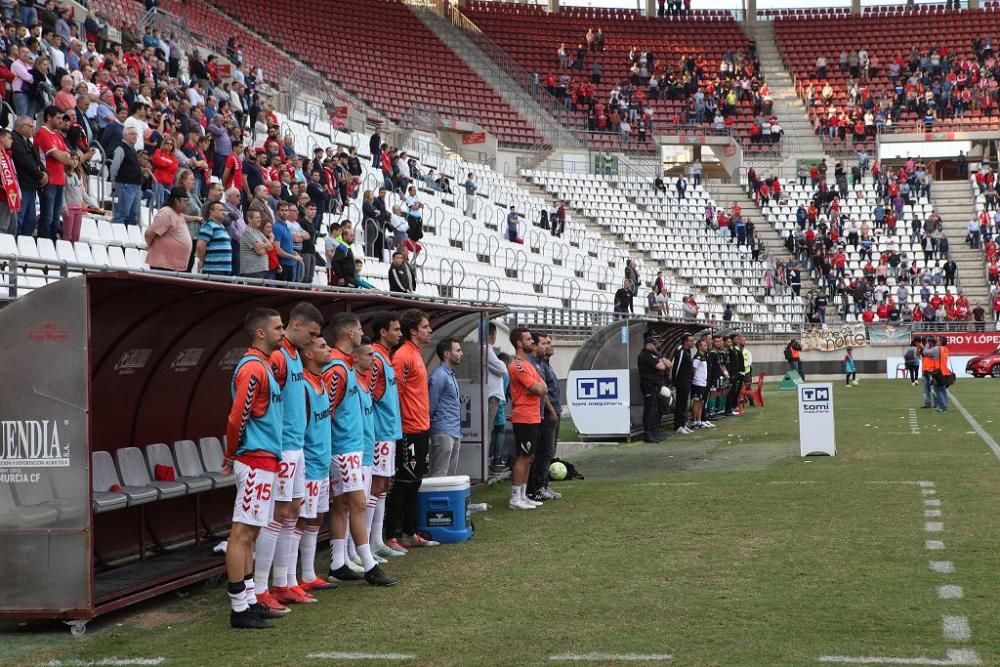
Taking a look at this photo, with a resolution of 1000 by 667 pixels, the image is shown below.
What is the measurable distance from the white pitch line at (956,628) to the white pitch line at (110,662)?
453cm

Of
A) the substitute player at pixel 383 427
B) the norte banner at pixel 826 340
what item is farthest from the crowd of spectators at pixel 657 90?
the substitute player at pixel 383 427

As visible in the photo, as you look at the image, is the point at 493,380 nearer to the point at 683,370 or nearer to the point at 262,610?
the point at 262,610

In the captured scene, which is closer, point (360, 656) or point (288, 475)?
point (360, 656)

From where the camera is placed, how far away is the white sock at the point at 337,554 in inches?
395

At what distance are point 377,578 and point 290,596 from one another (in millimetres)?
785

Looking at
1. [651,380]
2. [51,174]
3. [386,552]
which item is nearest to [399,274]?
[51,174]

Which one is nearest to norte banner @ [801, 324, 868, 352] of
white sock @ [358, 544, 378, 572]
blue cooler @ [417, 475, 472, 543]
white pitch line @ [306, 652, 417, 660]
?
blue cooler @ [417, 475, 472, 543]

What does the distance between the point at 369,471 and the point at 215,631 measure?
225cm

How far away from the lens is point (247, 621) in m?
8.32

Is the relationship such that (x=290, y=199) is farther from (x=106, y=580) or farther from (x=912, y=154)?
(x=912, y=154)

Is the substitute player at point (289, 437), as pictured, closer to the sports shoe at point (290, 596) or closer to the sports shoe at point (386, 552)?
the sports shoe at point (290, 596)

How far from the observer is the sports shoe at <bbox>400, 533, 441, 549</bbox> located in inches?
463

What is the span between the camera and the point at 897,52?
6531cm

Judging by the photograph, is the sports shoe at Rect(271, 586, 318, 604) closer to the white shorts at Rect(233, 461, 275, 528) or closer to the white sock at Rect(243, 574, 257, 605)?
the white sock at Rect(243, 574, 257, 605)
